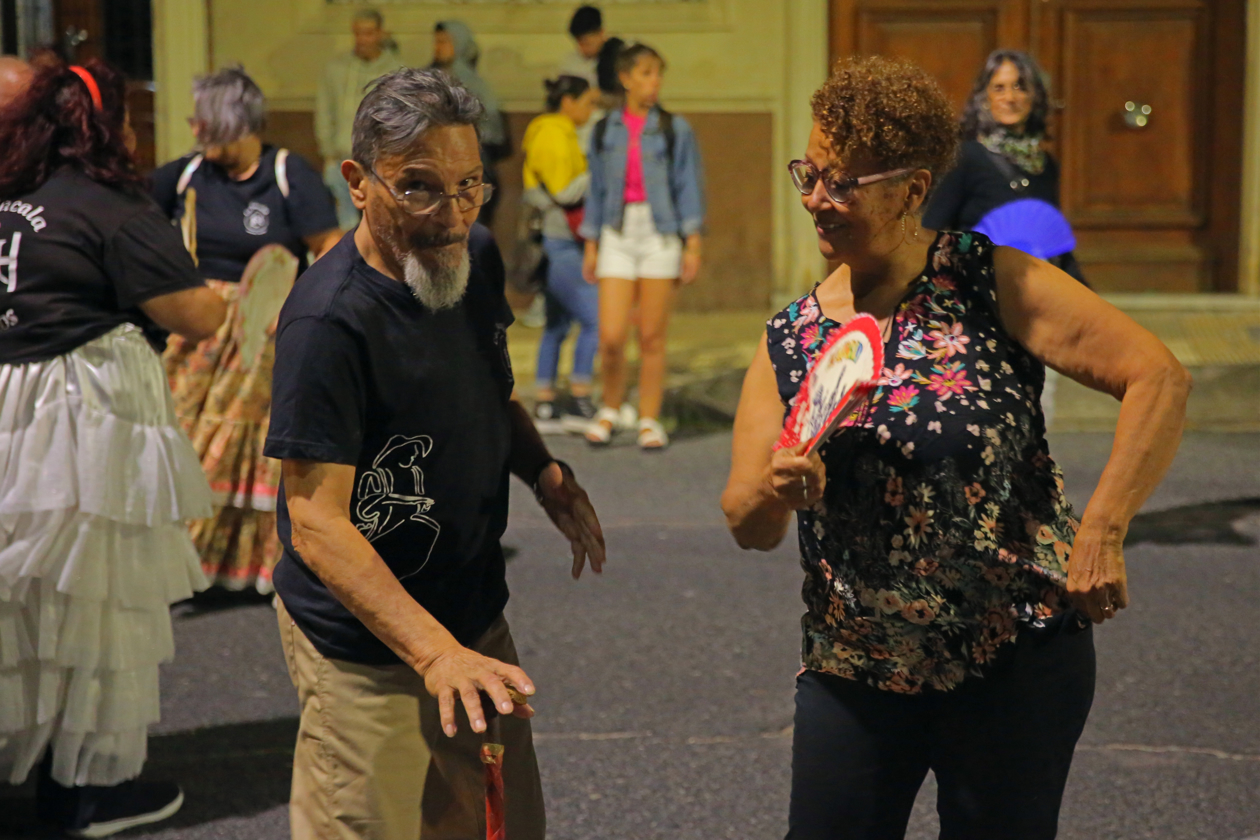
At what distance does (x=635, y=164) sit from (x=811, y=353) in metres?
5.86

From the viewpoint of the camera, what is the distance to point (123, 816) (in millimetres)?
4090

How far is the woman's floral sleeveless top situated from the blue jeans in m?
6.33

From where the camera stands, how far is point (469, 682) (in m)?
2.42

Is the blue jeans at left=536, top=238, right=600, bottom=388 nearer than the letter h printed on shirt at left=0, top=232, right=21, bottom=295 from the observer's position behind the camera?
No

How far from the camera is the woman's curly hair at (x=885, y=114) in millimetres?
2617

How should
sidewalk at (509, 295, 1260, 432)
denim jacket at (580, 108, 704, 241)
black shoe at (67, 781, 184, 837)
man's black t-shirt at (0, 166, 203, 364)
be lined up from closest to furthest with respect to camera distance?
man's black t-shirt at (0, 166, 203, 364)
black shoe at (67, 781, 184, 837)
denim jacket at (580, 108, 704, 241)
sidewalk at (509, 295, 1260, 432)

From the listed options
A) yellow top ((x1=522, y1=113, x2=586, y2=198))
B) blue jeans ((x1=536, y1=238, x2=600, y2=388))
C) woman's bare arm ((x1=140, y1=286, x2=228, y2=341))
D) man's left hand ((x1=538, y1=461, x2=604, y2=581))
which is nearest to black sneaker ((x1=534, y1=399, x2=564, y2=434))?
blue jeans ((x1=536, y1=238, x2=600, y2=388))

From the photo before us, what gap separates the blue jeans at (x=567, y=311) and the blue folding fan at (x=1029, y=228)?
11.7 ft

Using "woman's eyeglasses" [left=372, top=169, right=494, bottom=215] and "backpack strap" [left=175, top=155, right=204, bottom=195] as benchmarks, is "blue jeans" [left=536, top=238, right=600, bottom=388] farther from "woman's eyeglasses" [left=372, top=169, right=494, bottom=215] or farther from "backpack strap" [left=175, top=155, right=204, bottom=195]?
"woman's eyeglasses" [left=372, top=169, right=494, bottom=215]

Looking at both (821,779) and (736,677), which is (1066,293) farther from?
(736,677)

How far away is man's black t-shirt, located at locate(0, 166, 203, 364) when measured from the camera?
3.77m

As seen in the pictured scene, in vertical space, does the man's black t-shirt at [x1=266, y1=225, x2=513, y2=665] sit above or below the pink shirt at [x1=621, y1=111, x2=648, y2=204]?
below

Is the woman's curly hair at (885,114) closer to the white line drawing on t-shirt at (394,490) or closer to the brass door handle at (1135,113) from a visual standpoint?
the white line drawing on t-shirt at (394,490)

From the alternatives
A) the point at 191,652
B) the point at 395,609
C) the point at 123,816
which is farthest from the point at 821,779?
the point at 191,652
